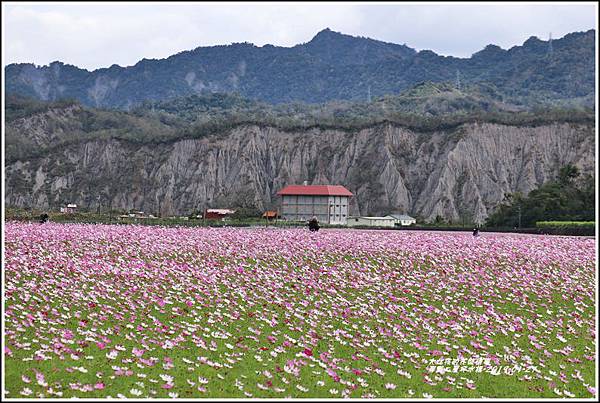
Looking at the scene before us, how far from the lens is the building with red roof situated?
9519cm

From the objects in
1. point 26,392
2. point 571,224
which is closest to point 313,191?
point 571,224

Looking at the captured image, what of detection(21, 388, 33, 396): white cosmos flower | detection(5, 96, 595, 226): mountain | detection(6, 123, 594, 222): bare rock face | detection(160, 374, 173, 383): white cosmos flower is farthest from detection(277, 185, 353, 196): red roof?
detection(21, 388, 33, 396): white cosmos flower

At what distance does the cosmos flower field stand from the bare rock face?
7683 cm

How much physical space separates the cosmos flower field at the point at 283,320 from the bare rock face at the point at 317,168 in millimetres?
76827

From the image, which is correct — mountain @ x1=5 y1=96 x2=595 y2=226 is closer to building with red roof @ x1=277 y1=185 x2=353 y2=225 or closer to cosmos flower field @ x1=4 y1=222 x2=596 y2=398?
building with red roof @ x1=277 y1=185 x2=353 y2=225

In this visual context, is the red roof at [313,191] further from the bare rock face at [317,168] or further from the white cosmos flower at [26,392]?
the white cosmos flower at [26,392]

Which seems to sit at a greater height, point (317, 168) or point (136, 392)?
point (317, 168)

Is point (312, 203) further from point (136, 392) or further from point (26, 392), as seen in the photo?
point (26, 392)

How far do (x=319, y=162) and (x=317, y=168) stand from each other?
51.7 inches

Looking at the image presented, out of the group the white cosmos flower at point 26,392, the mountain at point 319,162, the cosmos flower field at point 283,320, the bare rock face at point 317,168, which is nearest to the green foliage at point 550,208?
the bare rock face at point 317,168

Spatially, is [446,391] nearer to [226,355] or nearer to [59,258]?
[226,355]

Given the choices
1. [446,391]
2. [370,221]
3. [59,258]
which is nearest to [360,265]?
[59,258]

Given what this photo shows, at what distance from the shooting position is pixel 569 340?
15.9 m

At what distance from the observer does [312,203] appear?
9556 cm
